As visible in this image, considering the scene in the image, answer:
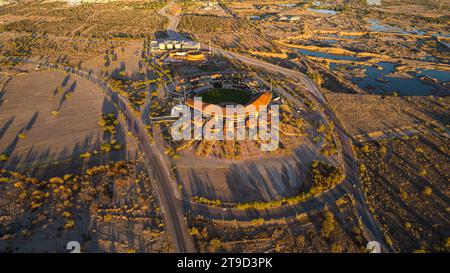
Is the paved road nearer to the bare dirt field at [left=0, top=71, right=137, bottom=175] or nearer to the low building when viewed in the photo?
the bare dirt field at [left=0, top=71, right=137, bottom=175]

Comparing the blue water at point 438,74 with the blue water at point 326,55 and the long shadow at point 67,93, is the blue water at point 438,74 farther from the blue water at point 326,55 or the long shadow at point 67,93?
the long shadow at point 67,93

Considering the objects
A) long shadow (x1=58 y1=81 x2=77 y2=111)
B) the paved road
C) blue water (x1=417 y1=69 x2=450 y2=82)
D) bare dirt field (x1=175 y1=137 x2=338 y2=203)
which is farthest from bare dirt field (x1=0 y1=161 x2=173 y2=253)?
blue water (x1=417 y1=69 x2=450 y2=82)

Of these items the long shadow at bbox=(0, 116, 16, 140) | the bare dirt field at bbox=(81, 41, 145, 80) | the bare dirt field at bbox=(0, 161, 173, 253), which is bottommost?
the bare dirt field at bbox=(0, 161, 173, 253)

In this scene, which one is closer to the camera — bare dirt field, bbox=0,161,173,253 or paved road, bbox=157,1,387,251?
bare dirt field, bbox=0,161,173,253

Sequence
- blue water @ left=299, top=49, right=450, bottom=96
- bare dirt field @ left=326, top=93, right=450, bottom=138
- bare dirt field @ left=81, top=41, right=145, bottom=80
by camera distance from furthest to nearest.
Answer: bare dirt field @ left=81, top=41, right=145, bottom=80
blue water @ left=299, top=49, right=450, bottom=96
bare dirt field @ left=326, top=93, right=450, bottom=138

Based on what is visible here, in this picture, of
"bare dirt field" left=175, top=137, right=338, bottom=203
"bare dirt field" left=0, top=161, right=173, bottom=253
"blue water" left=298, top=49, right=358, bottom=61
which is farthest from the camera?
"blue water" left=298, top=49, right=358, bottom=61

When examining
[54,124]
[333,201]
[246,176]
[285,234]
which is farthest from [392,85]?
[54,124]

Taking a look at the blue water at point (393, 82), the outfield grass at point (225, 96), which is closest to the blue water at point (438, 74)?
the blue water at point (393, 82)

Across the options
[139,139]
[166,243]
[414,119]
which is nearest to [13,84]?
[139,139]
